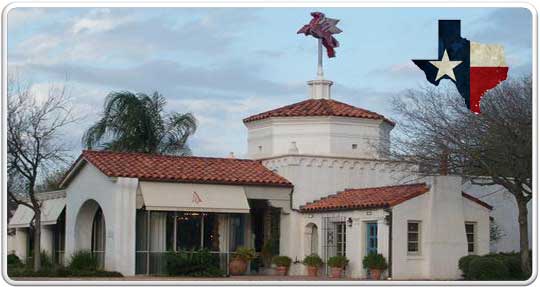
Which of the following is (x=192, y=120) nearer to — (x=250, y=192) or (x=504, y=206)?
(x=250, y=192)

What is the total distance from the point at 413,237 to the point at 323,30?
387 inches

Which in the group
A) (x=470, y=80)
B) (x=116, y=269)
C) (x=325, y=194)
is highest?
(x=470, y=80)

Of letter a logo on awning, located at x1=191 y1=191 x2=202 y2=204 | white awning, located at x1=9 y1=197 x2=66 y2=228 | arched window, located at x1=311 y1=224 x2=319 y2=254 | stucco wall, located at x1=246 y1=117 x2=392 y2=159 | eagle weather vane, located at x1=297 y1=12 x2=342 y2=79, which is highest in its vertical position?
eagle weather vane, located at x1=297 y1=12 x2=342 y2=79

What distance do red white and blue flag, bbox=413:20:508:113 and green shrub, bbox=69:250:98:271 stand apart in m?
12.2

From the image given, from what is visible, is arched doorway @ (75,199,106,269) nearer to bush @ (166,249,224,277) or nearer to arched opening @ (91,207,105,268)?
arched opening @ (91,207,105,268)

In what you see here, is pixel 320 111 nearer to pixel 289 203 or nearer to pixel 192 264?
pixel 289 203

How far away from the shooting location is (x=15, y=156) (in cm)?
3441

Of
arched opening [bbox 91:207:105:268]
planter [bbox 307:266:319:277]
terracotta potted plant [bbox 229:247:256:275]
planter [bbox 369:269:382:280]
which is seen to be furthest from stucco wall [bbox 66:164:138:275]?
planter [bbox 369:269:382:280]

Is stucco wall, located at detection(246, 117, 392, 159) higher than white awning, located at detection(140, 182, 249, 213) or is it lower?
higher

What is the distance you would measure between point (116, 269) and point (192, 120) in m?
14.6

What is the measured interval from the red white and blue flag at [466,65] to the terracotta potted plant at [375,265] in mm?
5367

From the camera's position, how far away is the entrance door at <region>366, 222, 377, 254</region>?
3278 centimetres
